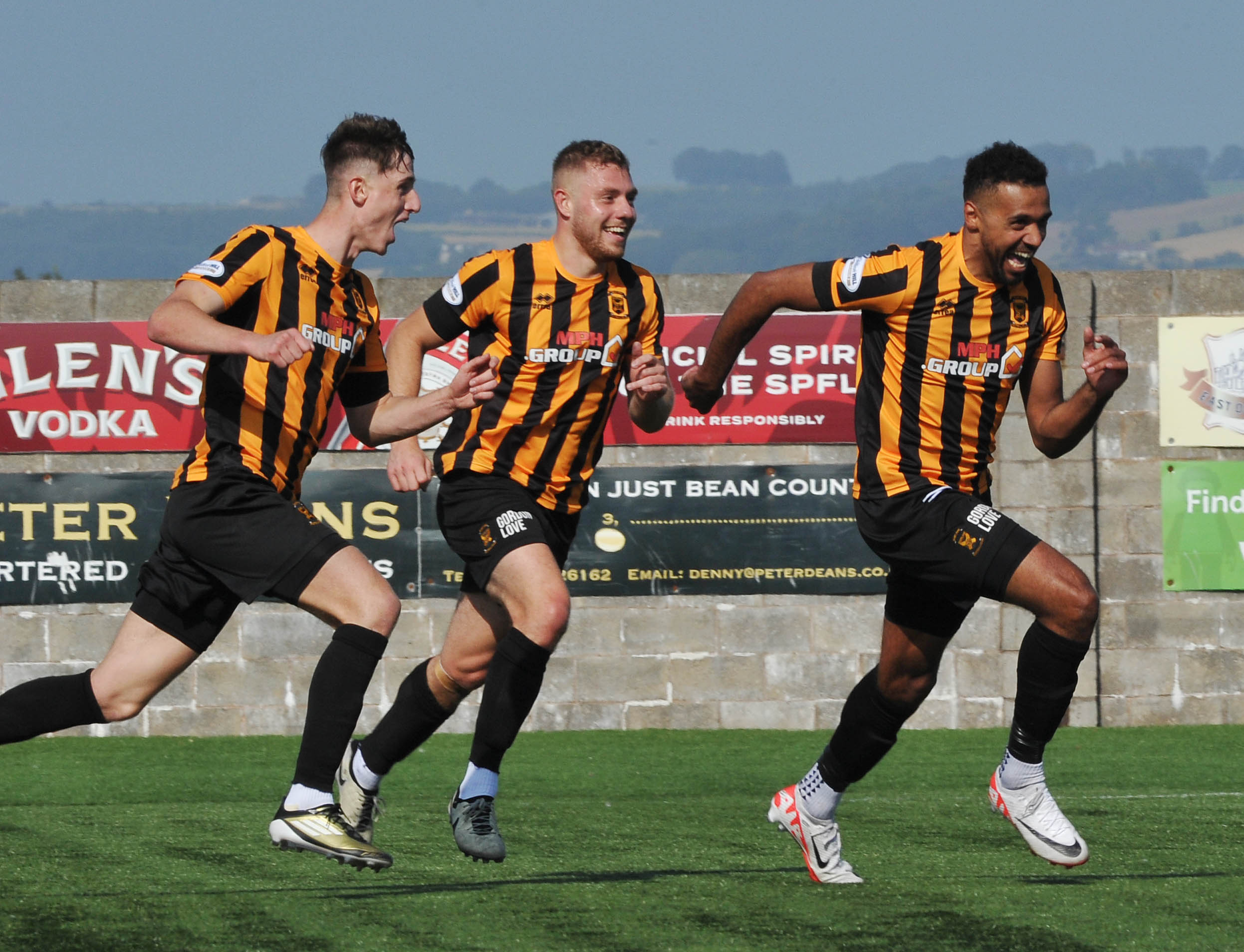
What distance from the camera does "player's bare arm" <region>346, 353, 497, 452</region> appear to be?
13.8 feet

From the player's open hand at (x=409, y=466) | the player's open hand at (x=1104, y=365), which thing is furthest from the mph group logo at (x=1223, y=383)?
the player's open hand at (x=409, y=466)

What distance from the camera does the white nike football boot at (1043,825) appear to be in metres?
4.44

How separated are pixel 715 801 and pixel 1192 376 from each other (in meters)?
4.40

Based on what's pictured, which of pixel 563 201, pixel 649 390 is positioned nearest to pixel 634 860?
pixel 649 390

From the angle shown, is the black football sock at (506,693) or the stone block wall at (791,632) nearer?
the black football sock at (506,693)

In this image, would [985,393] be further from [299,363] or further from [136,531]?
[136,531]

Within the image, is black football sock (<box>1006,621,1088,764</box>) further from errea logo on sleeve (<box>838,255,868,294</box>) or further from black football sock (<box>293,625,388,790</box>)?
black football sock (<box>293,625,388,790</box>)

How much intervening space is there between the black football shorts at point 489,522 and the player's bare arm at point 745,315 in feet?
1.86

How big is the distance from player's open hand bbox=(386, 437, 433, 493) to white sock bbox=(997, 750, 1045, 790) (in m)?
1.82

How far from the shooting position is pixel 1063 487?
9508 mm

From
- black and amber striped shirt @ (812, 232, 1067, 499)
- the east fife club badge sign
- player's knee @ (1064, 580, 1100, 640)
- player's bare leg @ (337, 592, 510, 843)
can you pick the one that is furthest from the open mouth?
the east fife club badge sign

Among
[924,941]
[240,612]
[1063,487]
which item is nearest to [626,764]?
[240,612]

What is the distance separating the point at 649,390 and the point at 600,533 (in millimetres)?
4933

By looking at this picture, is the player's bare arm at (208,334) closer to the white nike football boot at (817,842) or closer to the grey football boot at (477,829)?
the grey football boot at (477,829)
